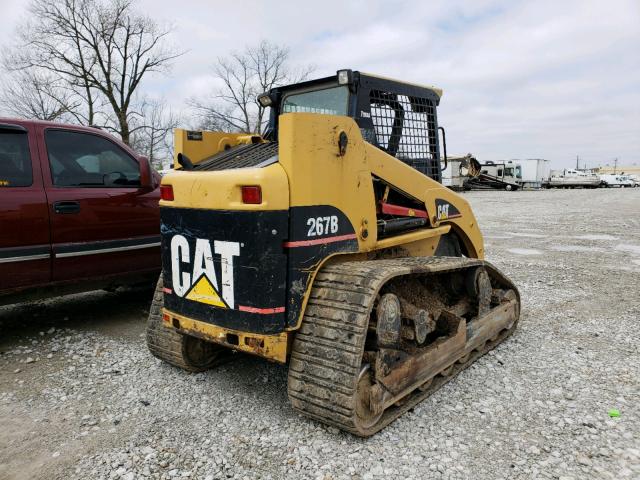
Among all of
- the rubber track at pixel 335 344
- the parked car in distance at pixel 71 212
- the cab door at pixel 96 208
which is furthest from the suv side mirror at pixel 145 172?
the rubber track at pixel 335 344

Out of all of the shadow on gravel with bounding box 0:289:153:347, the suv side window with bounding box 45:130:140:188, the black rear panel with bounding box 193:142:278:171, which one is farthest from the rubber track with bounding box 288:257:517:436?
the suv side window with bounding box 45:130:140:188

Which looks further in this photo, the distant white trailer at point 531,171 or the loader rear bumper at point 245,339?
the distant white trailer at point 531,171

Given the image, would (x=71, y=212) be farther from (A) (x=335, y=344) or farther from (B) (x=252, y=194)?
(A) (x=335, y=344)

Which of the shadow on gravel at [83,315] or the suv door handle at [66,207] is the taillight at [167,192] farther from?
the shadow on gravel at [83,315]

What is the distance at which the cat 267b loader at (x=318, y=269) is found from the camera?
2828 mm

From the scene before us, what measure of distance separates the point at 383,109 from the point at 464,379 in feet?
7.15

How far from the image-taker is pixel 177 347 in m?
3.74

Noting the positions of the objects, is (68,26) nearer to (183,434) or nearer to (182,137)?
(182,137)

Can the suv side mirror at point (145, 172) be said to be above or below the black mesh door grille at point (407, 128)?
below

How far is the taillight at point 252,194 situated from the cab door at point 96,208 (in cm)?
250

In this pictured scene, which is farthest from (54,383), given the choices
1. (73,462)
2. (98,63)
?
(98,63)

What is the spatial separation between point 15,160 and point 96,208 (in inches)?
30.1

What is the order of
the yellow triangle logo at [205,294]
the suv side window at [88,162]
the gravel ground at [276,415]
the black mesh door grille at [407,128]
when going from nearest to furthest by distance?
the gravel ground at [276,415]
the yellow triangle logo at [205,294]
the black mesh door grille at [407,128]
the suv side window at [88,162]

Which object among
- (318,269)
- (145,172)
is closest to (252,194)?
(318,269)
